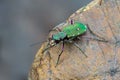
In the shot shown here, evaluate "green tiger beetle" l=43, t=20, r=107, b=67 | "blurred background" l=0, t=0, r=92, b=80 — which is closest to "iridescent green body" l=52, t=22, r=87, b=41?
"green tiger beetle" l=43, t=20, r=107, b=67

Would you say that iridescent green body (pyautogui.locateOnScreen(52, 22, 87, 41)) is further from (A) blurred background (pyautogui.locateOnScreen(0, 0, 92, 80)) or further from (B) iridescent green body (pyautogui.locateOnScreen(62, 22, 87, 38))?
(A) blurred background (pyautogui.locateOnScreen(0, 0, 92, 80))

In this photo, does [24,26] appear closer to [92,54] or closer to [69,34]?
[69,34]

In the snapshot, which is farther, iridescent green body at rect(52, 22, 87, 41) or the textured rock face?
iridescent green body at rect(52, 22, 87, 41)

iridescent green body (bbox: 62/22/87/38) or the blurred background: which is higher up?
the blurred background

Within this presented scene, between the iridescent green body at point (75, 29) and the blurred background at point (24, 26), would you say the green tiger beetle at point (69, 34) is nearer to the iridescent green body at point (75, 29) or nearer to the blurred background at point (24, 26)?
the iridescent green body at point (75, 29)

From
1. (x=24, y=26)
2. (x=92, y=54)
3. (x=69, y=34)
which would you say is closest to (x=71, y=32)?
(x=69, y=34)

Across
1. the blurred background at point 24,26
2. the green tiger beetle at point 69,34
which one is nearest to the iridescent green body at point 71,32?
the green tiger beetle at point 69,34

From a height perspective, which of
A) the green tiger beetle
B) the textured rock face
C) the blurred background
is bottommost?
the textured rock face

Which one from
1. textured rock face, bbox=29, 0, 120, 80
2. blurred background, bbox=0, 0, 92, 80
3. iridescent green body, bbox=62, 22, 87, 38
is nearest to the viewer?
textured rock face, bbox=29, 0, 120, 80
